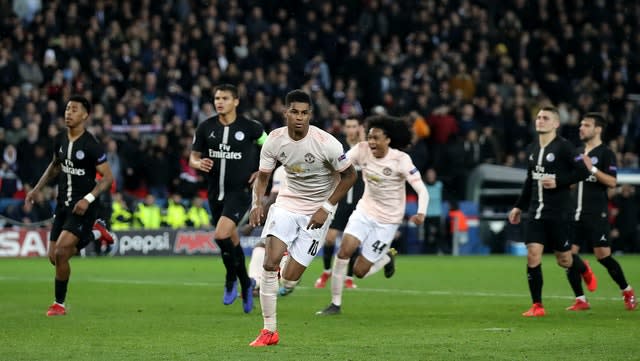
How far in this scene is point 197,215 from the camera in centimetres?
2866

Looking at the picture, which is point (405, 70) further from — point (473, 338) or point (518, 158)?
point (473, 338)

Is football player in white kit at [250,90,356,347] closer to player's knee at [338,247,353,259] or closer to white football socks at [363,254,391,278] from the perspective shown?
player's knee at [338,247,353,259]

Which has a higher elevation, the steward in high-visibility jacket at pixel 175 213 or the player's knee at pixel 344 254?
the player's knee at pixel 344 254

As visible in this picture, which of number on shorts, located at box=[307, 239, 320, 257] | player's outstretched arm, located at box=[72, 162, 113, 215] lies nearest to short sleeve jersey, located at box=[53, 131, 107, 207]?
player's outstretched arm, located at box=[72, 162, 113, 215]

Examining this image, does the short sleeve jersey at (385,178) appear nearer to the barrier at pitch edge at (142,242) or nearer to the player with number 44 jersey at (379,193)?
the player with number 44 jersey at (379,193)

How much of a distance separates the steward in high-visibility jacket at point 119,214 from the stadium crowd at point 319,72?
38cm

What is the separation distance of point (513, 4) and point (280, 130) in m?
27.3

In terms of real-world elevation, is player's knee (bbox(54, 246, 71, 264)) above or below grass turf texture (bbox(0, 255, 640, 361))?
above

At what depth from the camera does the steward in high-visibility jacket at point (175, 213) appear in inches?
1115

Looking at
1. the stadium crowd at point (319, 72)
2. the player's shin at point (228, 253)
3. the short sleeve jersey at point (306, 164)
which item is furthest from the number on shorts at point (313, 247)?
the stadium crowd at point (319, 72)

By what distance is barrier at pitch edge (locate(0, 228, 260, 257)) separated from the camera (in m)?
27.1

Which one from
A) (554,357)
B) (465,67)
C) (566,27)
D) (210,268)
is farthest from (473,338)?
(566,27)

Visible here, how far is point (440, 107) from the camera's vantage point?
3145 centimetres

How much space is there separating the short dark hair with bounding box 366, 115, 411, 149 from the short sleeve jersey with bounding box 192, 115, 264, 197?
4.64ft
